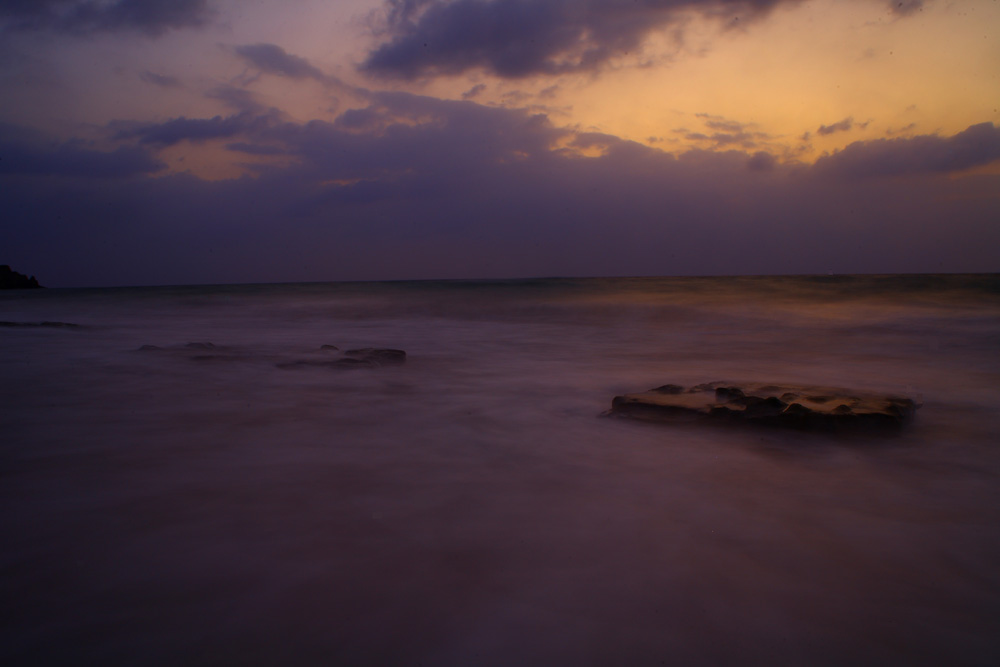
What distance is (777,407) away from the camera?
331 centimetres

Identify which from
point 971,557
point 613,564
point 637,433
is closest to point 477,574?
point 613,564

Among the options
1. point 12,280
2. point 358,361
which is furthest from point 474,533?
point 12,280

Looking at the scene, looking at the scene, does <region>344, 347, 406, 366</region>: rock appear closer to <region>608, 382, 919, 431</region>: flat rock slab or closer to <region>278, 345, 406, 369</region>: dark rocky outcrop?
<region>278, 345, 406, 369</region>: dark rocky outcrop

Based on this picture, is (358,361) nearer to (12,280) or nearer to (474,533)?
(474,533)

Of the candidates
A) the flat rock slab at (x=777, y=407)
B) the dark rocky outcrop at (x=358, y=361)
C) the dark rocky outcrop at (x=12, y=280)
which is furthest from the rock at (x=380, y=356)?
the dark rocky outcrop at (x=12, y=280)

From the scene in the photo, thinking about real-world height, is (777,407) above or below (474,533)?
above

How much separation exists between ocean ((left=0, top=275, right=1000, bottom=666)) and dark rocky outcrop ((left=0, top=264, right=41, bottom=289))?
4983cm

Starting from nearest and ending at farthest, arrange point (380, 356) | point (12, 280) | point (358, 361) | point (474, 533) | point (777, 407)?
point (474, 533), point (777, 407), point (358, 361), point (380, 356), point (12, 280)

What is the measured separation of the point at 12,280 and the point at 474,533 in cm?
5559

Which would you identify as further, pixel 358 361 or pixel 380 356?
pixel 380 356

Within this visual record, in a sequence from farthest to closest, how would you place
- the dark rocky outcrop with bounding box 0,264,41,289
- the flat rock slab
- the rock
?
the dark rocky outcrop with bounding box 0,264,41,289 < the rock < the flat rock slab

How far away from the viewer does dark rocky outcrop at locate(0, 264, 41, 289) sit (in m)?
41.8

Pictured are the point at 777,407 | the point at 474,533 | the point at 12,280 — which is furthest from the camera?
the point at 12,280

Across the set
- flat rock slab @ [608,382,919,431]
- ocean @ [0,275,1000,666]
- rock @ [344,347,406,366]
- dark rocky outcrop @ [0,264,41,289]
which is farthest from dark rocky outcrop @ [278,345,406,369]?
dark rocky outcrop @ [0,264,41,289]
